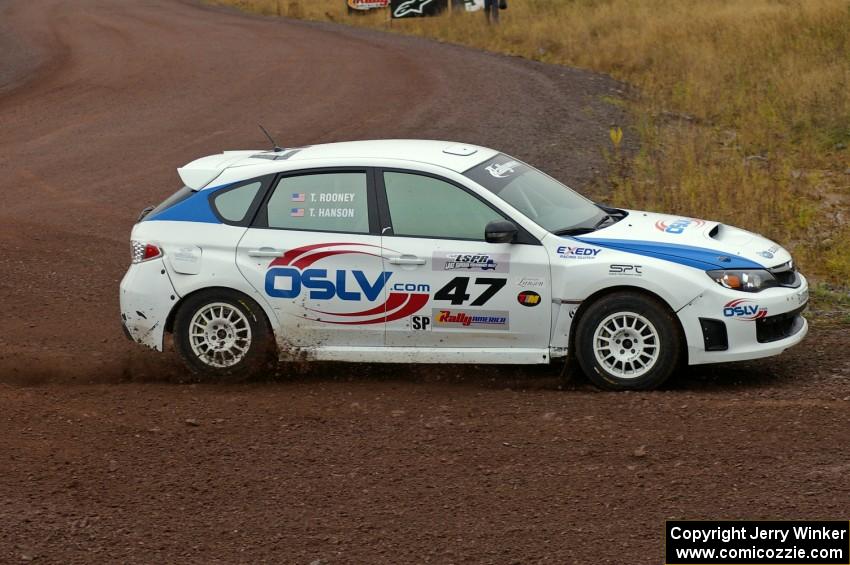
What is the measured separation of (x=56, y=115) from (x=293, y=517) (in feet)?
51.1

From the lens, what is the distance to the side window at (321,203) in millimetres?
8305

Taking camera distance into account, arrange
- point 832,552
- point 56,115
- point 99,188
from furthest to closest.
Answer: point 56,115 → point 99,188 → point 832,552

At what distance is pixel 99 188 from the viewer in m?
15.3

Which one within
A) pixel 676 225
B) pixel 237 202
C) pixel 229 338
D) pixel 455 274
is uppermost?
pixel 237 202

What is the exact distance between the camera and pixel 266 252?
833 centimetres

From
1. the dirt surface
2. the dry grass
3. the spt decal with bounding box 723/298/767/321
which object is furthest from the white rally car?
the dry grass

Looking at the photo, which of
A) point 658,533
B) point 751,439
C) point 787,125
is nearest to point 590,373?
point 751,439

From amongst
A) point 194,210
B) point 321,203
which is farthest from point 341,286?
point 194,210

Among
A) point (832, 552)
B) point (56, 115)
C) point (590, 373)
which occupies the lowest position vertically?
point (832, 552)

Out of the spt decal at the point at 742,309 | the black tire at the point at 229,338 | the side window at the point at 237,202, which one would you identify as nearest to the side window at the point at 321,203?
the side window at the point at 237,202

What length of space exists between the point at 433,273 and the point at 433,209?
46 cm

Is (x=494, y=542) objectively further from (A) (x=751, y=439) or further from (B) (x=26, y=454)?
(B) (x=26, y=454)

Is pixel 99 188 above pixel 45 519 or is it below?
above

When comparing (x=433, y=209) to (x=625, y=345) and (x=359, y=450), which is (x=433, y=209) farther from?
(x=359, y=450)
